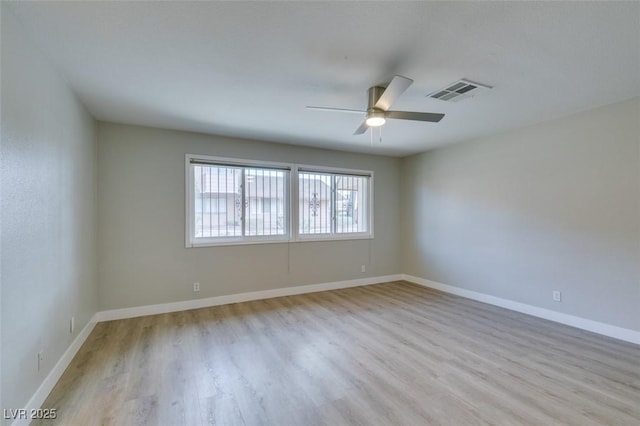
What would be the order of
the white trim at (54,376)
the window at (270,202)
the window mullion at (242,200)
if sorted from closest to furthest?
the white trim at (54,376), the window at (270,202), the window mullion at (242,200)

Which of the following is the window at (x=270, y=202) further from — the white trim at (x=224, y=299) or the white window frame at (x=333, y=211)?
the white trim at (x=224, y=299)

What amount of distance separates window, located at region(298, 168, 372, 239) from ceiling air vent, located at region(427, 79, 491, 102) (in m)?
2.60

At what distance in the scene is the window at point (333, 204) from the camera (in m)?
5.06

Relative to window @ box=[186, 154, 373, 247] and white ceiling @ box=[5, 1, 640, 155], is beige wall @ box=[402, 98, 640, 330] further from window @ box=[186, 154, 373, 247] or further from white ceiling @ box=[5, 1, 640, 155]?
window @ box=[186, 154, 373, 247]

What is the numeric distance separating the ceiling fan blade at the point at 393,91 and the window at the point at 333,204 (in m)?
2.57

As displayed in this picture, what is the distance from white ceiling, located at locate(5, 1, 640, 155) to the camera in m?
1.73

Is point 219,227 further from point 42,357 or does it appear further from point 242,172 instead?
point 42,357

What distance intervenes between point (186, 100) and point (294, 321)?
2.82 m

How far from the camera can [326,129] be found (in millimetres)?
4043

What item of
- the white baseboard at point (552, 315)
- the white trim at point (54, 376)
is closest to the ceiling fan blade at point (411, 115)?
the white baseboard at point (552, 315)

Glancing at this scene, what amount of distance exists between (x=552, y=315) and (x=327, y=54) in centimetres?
405

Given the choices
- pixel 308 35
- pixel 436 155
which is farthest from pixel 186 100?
pixel 436 155

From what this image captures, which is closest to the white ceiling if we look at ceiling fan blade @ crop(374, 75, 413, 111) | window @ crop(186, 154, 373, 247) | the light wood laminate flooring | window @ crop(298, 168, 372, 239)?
ceiling fan blade @ crop(374, 75, 413, 111)

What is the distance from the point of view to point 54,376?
2.26 m
